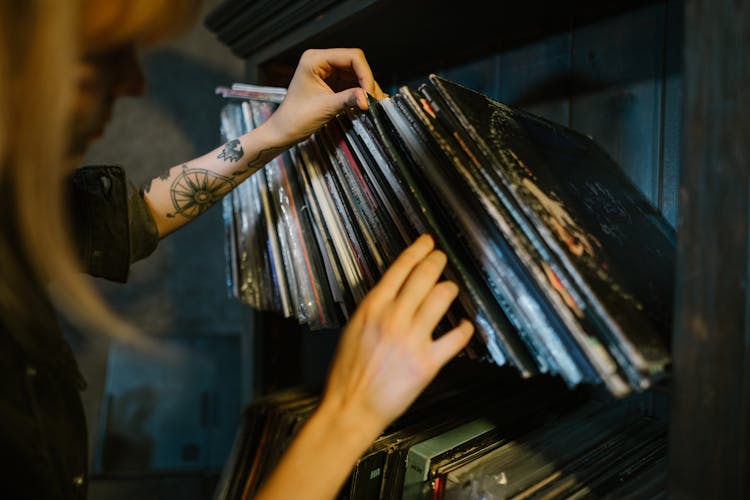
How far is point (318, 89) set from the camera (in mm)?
801

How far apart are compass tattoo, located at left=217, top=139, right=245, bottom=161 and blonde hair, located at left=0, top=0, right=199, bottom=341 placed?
27cm

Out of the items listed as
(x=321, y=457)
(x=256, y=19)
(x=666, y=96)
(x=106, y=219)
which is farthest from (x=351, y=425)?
(x=256, y=19)

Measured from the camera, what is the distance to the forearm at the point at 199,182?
91cm

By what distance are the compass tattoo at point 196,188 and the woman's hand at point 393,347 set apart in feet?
1.69

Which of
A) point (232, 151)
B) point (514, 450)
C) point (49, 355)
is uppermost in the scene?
point (232, 151)

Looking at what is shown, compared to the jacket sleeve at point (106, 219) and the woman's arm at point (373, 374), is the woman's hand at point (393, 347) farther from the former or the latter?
the jacket sleeve at point (106, 219)

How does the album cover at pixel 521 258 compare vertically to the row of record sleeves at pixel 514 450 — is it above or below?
above

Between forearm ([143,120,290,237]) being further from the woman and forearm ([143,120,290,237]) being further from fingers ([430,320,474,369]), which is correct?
fingers ([430,320,474,369])

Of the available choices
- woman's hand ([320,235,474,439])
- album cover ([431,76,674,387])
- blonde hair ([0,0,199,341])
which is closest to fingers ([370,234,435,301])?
woman's hand ([320,235,474,439])

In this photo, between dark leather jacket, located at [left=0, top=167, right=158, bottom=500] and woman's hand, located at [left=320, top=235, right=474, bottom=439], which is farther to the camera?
dark leather jacket, located at [left=0, top=167, right=158, bottom=500]

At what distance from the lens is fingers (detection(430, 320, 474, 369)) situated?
0.54m

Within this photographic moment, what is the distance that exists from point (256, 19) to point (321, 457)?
98 cm

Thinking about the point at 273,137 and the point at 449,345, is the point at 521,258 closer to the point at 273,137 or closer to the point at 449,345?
the point at 449,345

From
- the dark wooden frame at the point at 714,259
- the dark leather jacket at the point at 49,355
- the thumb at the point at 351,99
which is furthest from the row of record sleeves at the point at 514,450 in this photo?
the thumb at the point at 351,99
